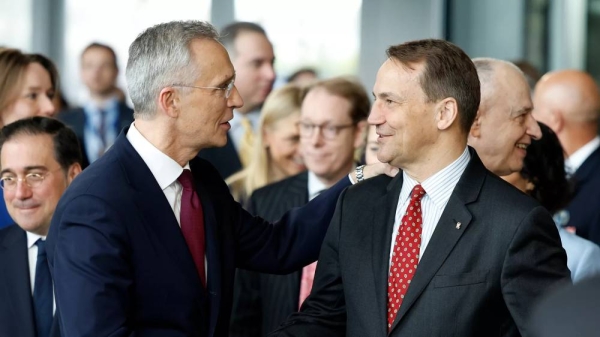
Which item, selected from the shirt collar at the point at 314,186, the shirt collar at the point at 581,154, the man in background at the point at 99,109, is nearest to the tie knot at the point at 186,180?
the shirt collar at the point at 314,186

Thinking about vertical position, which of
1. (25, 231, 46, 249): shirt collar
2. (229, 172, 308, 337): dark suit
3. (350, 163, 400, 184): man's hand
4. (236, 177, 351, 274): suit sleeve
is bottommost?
(229, 172, 308, 337): dark suit

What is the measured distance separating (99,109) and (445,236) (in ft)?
21.2

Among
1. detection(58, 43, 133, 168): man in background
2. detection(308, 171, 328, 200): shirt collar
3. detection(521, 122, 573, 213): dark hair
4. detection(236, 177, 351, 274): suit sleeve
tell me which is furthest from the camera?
detection(58, 43, 133, 168): man in background

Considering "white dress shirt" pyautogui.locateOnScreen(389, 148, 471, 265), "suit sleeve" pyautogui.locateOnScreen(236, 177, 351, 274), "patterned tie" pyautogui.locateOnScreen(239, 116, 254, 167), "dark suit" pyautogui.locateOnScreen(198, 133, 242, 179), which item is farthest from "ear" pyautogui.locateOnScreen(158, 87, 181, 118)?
"patterned tie" pyautogui.locateOnScreen(239, 116, 254, 167)

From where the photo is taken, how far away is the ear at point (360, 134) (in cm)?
498

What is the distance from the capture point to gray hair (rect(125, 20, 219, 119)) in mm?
3028

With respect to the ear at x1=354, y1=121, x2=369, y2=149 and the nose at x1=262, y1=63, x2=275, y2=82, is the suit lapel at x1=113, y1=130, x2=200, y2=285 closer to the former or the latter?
the ear at x1=354, y1=121, x2=369, y2=149

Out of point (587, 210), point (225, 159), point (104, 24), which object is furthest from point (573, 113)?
point (104, 24)

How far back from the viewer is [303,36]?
12016 mm

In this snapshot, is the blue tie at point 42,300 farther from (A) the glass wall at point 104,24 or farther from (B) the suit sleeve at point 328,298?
(A) the glass wall at point 104,24

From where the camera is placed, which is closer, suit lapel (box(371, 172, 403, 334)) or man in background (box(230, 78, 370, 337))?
suit lapel (box(371, 172, 403, 334))

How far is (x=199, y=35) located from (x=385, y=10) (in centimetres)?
804

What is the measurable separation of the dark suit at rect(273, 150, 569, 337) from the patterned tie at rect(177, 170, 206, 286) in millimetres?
402

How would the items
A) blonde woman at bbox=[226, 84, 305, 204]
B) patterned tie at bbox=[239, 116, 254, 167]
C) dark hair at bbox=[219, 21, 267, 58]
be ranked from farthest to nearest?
dark hair at bbox=[219, 21, 267, 58], patterned tie at bbox=[239, 116, 254, 167], blonde woman at bbox=[226, 84, 305, 204]
